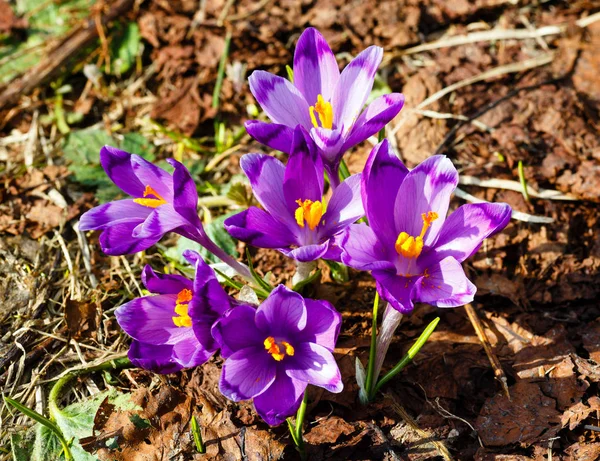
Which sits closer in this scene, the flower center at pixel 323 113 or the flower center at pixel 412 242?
the flower center at pixel 412 242

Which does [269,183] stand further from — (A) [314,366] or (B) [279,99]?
(A) [314,366]

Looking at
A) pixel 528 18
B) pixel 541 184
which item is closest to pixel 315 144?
pixel 541 184

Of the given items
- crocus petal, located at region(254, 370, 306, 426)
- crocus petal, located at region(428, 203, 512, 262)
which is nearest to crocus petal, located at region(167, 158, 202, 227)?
crocus petal, located at region(254, 370, 306, 426)

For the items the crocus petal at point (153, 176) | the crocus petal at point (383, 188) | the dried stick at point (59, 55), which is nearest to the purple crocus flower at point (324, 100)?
the crocus petal at point (383, 188)

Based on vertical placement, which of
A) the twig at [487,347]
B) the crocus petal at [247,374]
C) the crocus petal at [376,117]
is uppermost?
the crocus petal at [376,117]

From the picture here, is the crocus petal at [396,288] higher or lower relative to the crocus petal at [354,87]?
lower

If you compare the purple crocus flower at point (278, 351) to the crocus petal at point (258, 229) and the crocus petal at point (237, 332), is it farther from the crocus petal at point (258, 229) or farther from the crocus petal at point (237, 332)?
the crocus petal at point (258, 229)

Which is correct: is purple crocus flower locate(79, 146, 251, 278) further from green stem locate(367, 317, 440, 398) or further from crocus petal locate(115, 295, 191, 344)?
green stem locate(367, 317, 440, 398)
